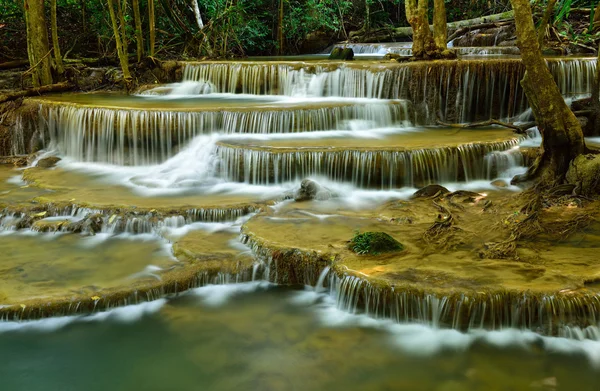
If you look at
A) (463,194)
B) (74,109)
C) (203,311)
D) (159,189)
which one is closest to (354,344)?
(203,311)

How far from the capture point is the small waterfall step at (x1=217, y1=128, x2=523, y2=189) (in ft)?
26.9

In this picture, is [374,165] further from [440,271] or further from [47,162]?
[47,162]

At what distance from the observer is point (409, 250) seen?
19.0ft

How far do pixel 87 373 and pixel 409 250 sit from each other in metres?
3.11

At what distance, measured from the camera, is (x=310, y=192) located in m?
7.75

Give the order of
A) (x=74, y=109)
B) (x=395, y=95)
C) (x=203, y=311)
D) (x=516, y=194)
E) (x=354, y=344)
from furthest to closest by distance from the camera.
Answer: (x=395, y=95) → (x=74, y=109) → (x=516, y=194) → (x=203, y=311) → (x=354, y=344)

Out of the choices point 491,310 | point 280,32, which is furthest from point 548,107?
point 280,32

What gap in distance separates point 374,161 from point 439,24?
18.9 feet

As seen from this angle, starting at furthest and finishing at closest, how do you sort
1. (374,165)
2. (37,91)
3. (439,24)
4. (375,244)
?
(439,24)
(37,91)
(374,165)
(375,244)

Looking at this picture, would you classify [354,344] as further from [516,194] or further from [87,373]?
[516,194]

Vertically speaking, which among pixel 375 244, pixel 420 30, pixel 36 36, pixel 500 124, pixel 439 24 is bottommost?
pixel 375 244

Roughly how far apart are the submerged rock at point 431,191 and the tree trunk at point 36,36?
890 centimetres

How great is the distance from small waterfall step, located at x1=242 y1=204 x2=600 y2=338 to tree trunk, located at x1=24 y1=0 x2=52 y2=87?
8.27m

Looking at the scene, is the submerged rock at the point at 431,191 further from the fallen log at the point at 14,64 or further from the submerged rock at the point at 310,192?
the fallen log at the point at 14,64
